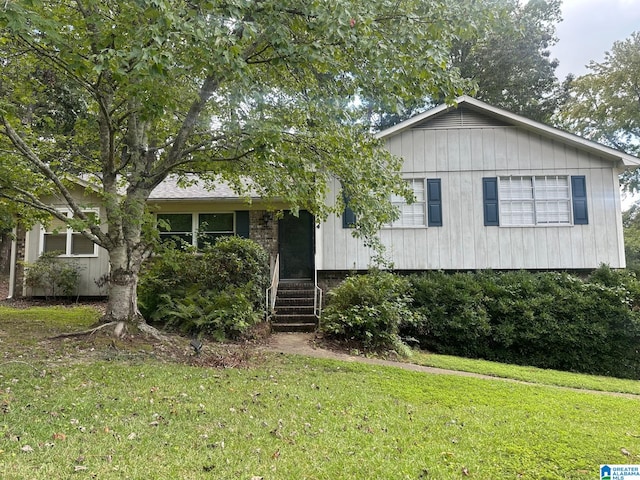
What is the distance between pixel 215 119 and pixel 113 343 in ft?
16.5

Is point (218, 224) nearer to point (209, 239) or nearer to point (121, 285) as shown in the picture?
point (209, 239)

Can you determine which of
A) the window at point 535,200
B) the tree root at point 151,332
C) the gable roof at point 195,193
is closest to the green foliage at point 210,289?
the tree root at point 151,332

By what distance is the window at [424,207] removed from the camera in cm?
1124

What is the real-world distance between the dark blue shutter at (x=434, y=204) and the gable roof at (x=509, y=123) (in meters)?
1.84

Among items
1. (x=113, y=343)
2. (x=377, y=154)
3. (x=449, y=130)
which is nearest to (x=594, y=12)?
(x=449, y=130)

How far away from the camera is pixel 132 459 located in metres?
2.97

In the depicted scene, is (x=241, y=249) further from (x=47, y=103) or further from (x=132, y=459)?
(x=47, y=103)

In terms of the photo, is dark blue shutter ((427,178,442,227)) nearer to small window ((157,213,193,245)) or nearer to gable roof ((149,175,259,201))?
gable roof ((149,175,259,201))

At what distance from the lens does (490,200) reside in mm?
11164

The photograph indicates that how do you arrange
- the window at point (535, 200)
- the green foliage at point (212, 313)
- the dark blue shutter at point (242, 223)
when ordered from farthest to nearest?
the dark blue shutter at point (242, 223)
the window at point (535, 200)
the green foliage at point (212, 313)

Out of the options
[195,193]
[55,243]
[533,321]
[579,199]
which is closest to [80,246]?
[55,243]

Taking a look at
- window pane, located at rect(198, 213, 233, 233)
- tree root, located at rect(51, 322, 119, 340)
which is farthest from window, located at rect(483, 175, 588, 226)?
tree root, located at rect(51, 322, 119, 340)

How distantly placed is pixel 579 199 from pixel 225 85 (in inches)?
378

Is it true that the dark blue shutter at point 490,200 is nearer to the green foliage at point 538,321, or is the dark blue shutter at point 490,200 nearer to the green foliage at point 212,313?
the green foliage at point 538,321
